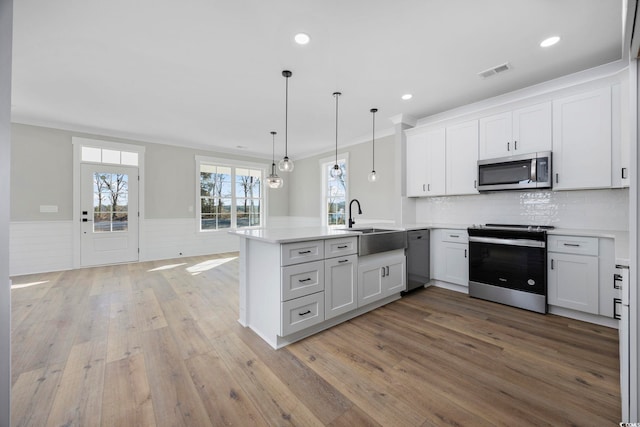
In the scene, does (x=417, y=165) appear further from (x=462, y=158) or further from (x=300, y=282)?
(x=300, y=282)

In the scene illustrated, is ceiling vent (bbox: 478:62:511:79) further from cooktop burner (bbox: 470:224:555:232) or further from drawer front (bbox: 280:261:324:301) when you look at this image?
drawer front (bbox: 280:261:324:301)

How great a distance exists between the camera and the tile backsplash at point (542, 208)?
2871mm

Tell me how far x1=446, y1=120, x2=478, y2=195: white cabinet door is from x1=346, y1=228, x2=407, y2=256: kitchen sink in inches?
46.0

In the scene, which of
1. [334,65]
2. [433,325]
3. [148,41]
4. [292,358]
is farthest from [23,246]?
[433,325]

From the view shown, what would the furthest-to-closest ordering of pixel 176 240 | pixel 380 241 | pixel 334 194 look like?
1. pixel 334 194
2. pixel 176 240
3. pixel 380 241

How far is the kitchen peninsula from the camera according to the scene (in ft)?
7.34

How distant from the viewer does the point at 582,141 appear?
2816 millimetres

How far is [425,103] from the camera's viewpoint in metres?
3.87

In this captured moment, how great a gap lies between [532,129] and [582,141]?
0.48 metres

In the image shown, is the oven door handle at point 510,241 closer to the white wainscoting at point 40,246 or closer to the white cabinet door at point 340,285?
the white cabinet door at point 340,285

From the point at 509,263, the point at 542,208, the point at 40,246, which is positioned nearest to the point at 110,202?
the point at 40,246

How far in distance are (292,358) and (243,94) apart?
3.20 metres

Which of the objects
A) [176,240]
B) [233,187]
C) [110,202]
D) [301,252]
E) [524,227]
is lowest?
[176,240]

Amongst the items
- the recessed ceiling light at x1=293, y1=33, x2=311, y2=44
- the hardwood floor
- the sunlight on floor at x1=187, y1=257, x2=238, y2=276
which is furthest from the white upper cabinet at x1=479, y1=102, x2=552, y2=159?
the sunlight on floor at x1=187, y1=257, x2=238, y2=276
